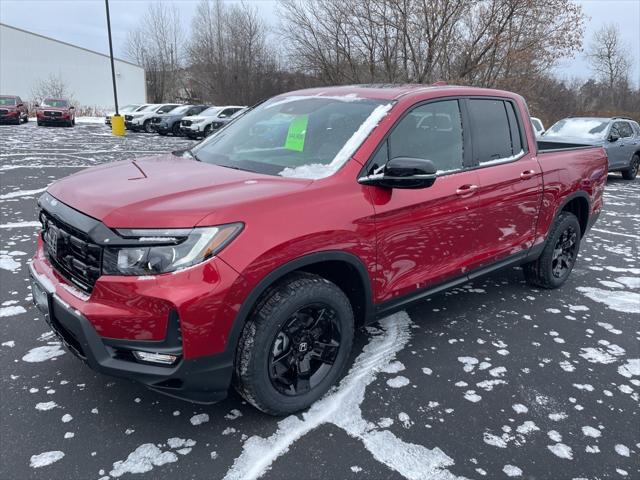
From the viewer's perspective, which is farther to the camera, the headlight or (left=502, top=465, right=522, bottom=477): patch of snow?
(left=502, top=465, right=522, bottom=477): patch of snow

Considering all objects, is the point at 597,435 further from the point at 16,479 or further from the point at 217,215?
the point at 16,479

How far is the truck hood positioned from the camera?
227cm

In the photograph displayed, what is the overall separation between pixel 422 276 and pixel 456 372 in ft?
2.19

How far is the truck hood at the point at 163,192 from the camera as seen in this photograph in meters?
2.27

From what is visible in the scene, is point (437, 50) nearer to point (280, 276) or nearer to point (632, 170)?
point (632, 170)

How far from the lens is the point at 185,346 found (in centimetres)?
221

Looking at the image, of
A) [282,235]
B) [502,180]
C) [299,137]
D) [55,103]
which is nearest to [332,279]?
[282,235]

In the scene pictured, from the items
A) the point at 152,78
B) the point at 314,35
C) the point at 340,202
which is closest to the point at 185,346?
the point at 340,202

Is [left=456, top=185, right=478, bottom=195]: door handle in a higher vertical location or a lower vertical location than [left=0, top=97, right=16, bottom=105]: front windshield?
lower

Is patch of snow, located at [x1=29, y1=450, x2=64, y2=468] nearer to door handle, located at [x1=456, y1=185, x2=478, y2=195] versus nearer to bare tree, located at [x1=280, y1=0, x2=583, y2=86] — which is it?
door handle, located at [x1=456, y1=185, x2=478, y2=195]

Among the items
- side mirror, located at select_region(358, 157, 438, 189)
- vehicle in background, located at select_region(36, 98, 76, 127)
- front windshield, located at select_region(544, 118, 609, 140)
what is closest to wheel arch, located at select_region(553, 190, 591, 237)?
side mirror, located at select_region(358, 157, 438, 189)

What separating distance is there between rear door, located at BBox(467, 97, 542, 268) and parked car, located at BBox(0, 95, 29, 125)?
30889 millimetres

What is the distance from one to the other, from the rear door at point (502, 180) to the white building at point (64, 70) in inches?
1988

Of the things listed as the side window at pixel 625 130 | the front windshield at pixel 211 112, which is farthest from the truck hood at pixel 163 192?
the front windshield at pixel 211 112
